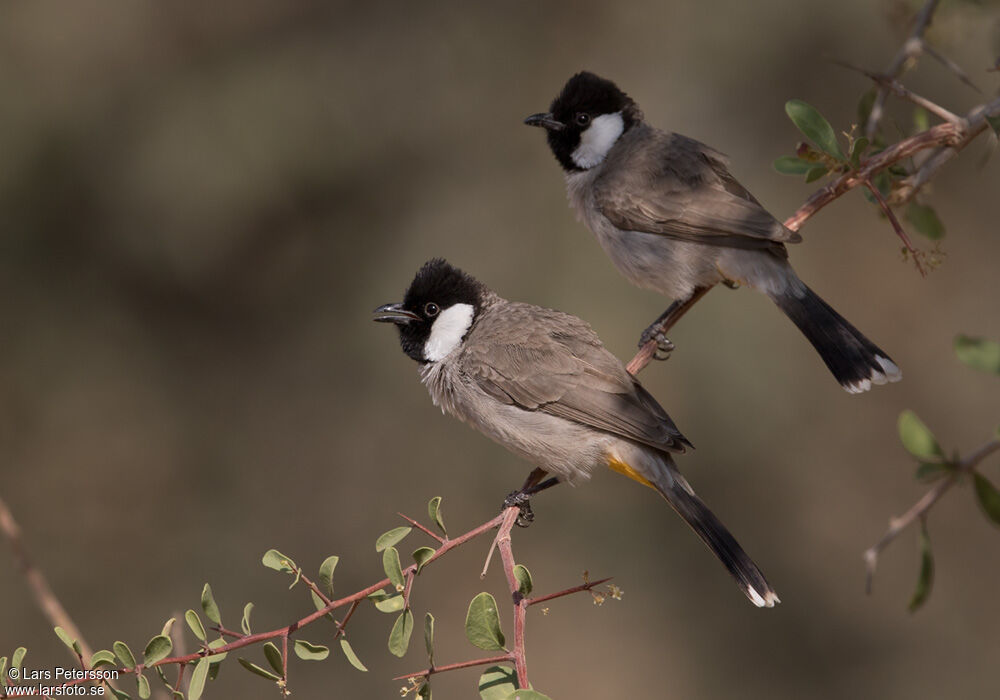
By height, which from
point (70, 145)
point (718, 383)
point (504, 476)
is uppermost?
point (70, 145)

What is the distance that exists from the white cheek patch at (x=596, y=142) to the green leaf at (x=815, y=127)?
1.66 meters

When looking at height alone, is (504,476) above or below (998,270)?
below

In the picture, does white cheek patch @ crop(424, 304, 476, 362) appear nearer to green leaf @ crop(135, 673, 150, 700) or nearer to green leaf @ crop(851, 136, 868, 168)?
green leaf @ crop(851, 136, 868, 168)

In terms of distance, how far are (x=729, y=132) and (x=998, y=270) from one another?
2.22 meters

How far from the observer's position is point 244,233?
7.40 m

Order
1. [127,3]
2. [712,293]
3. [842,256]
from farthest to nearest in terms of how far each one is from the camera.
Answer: [127,3] → [842,256] → [712,293]

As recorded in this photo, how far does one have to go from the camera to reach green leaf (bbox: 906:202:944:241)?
9.55 ft

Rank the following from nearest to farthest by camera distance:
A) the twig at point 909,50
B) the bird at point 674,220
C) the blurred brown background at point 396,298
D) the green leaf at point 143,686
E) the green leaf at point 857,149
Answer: the green leaf at point 143,686, the green leaf at point 857,149, the twig at point 909,50, the bird at point 674,220, the blurred brown background at point 396,298

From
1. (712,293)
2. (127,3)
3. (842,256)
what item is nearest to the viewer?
(712,293)

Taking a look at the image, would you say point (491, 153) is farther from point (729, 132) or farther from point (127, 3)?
point (127, 3)

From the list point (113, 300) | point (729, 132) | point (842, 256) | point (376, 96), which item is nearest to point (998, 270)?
point (842, 256)

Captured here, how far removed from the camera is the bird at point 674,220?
10.4 ft

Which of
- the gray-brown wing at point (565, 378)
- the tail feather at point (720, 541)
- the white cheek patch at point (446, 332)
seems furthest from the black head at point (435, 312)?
the tail feather at point (720, 541)

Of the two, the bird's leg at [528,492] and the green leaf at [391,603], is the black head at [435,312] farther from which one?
the green leaf at [391,603]
